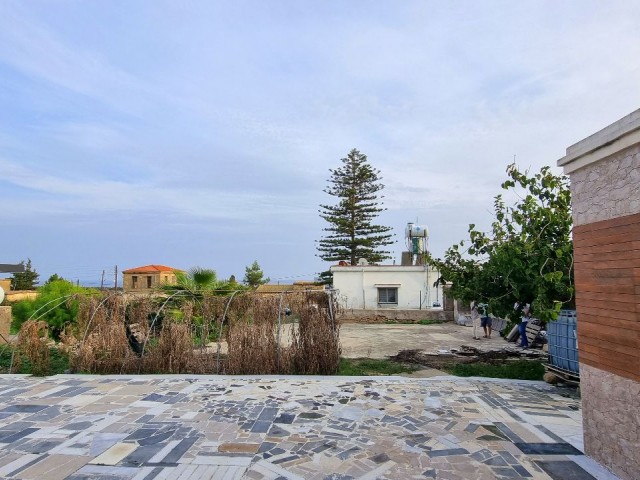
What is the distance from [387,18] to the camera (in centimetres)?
757

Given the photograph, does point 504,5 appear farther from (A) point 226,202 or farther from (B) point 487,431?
(A) point 226,202

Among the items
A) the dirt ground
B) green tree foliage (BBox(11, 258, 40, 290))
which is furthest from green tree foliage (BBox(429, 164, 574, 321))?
green tree foliage (BBox(11, 258, 40, 290))

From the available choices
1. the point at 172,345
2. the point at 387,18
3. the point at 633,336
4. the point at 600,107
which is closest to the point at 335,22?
the point at 387,18

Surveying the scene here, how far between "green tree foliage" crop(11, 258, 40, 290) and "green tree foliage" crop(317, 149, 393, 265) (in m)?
19.6

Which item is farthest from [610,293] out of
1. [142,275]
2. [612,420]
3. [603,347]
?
[142,275]

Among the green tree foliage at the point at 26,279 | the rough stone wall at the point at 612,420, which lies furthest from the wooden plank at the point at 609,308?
the green tree foliage at the point at 26,279

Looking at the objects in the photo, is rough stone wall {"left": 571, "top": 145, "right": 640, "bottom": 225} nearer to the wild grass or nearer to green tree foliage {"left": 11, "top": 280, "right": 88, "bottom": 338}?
the wild grass

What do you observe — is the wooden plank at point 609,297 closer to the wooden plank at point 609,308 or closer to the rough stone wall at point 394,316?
the wooden plank at point 609,308

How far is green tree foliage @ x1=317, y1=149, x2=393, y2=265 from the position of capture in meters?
28.9

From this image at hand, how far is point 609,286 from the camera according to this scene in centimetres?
328

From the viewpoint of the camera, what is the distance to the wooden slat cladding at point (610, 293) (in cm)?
301

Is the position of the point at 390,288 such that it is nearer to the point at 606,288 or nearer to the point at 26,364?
the point at 26,364

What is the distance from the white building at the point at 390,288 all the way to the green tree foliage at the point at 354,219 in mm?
9018

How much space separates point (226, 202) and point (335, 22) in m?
10.8
